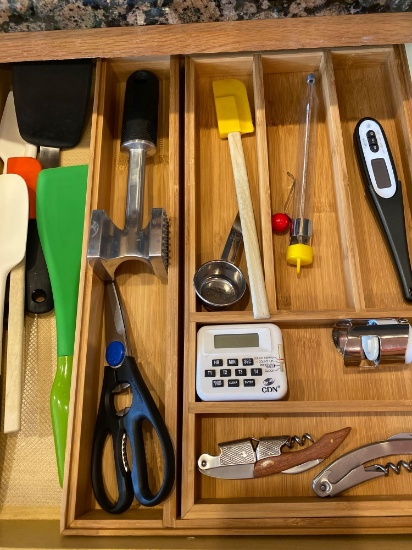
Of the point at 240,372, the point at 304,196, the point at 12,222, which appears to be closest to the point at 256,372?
the point at 240,372

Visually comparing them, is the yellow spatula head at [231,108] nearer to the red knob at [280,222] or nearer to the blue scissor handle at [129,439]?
the red knob at [280,222]

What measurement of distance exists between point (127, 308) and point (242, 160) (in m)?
0.36

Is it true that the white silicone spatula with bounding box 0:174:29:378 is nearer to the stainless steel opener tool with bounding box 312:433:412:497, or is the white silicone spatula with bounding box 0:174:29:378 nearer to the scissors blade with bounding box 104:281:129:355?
the scissors blade with bounding box 104:281:129:355

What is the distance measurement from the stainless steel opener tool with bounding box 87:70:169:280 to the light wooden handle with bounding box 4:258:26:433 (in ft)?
0.52

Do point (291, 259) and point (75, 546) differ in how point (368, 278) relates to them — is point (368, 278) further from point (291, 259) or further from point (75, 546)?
point (75, 546)

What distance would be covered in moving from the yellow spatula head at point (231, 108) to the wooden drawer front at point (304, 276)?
0.10 feet

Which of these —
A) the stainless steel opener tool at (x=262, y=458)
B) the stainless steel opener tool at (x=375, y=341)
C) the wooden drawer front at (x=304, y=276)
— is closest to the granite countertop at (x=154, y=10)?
the wooden drawer front at (x=304, y=276)

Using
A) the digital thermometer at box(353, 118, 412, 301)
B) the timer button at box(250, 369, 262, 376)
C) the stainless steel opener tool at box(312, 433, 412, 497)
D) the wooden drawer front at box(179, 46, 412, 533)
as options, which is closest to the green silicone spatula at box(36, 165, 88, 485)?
the wooden drawer front at box(179, 46, 412, 533)

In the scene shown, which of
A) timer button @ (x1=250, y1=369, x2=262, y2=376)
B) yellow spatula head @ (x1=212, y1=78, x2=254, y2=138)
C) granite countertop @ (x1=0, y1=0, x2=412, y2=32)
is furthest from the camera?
yellow spatula head @ (x1=212, y1=78, x2=254, y2=138)

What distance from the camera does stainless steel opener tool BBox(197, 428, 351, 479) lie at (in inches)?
30.6

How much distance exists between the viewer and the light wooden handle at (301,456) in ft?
2.56

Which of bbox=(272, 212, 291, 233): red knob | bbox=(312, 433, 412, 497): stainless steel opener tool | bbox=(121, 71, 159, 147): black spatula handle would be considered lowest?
bbox=(312, 433, 412, 497): stainless steel opener tool

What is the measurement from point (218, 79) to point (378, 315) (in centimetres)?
61

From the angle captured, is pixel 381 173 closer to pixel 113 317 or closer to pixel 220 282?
pixel 220 282
